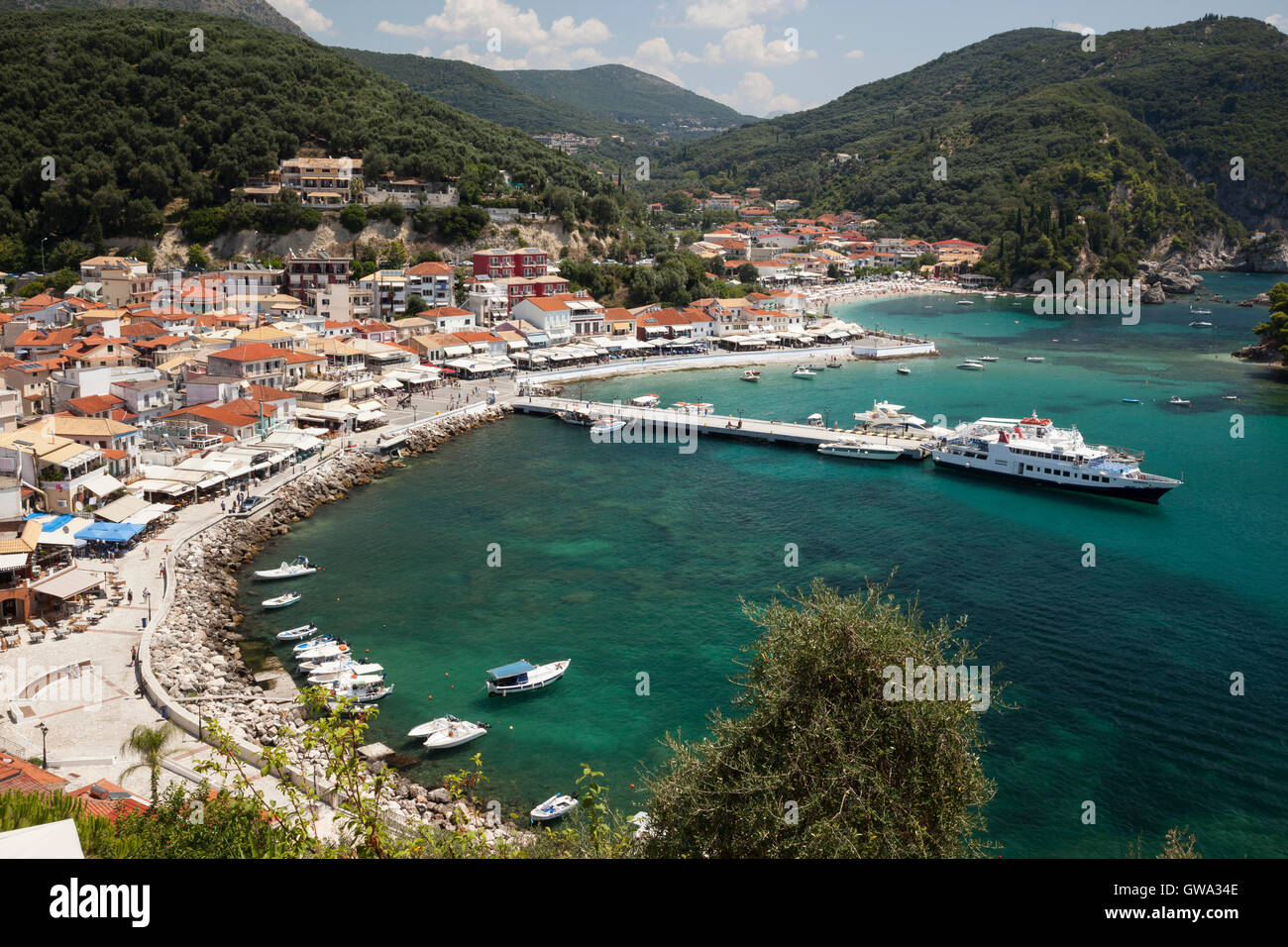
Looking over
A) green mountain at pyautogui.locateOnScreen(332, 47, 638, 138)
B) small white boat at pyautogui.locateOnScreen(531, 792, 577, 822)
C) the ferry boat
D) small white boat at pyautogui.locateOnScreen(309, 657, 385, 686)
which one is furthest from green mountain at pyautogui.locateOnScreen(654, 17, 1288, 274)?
small white boat at pyautogui.locateOnScreen(531, 792, 577, 822)

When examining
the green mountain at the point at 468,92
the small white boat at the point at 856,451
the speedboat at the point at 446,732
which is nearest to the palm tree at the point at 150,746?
the speedboat at the point at 446,732

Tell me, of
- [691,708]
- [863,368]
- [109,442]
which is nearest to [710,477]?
[691,708]

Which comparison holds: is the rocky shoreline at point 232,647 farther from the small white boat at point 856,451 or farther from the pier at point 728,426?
the small white boat at point 856,451

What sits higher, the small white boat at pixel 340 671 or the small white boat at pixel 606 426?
the small white boat at pixel 606 426

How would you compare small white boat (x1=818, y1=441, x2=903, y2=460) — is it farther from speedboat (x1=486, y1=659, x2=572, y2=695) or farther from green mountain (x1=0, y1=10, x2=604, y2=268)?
green mountain (x1=0, y1=10, x2=604, y2=268)

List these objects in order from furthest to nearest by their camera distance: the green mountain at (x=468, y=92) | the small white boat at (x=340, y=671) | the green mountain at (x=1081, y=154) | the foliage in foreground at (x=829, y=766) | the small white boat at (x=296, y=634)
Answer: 1. the green mountain at (x=468, y=92)
2. the green mountain at (x=1081, y=154)
3. the small white boat at (x=296, y=634)
4. the small white boat at (x=340, y=671)
5. the foliage in foreground at (x=829, y=766)

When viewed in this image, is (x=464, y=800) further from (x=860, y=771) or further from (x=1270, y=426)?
(x=1270, y=426)

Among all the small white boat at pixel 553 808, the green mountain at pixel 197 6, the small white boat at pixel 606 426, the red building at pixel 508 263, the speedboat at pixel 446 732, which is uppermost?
the green mountain at pixel 197 6
